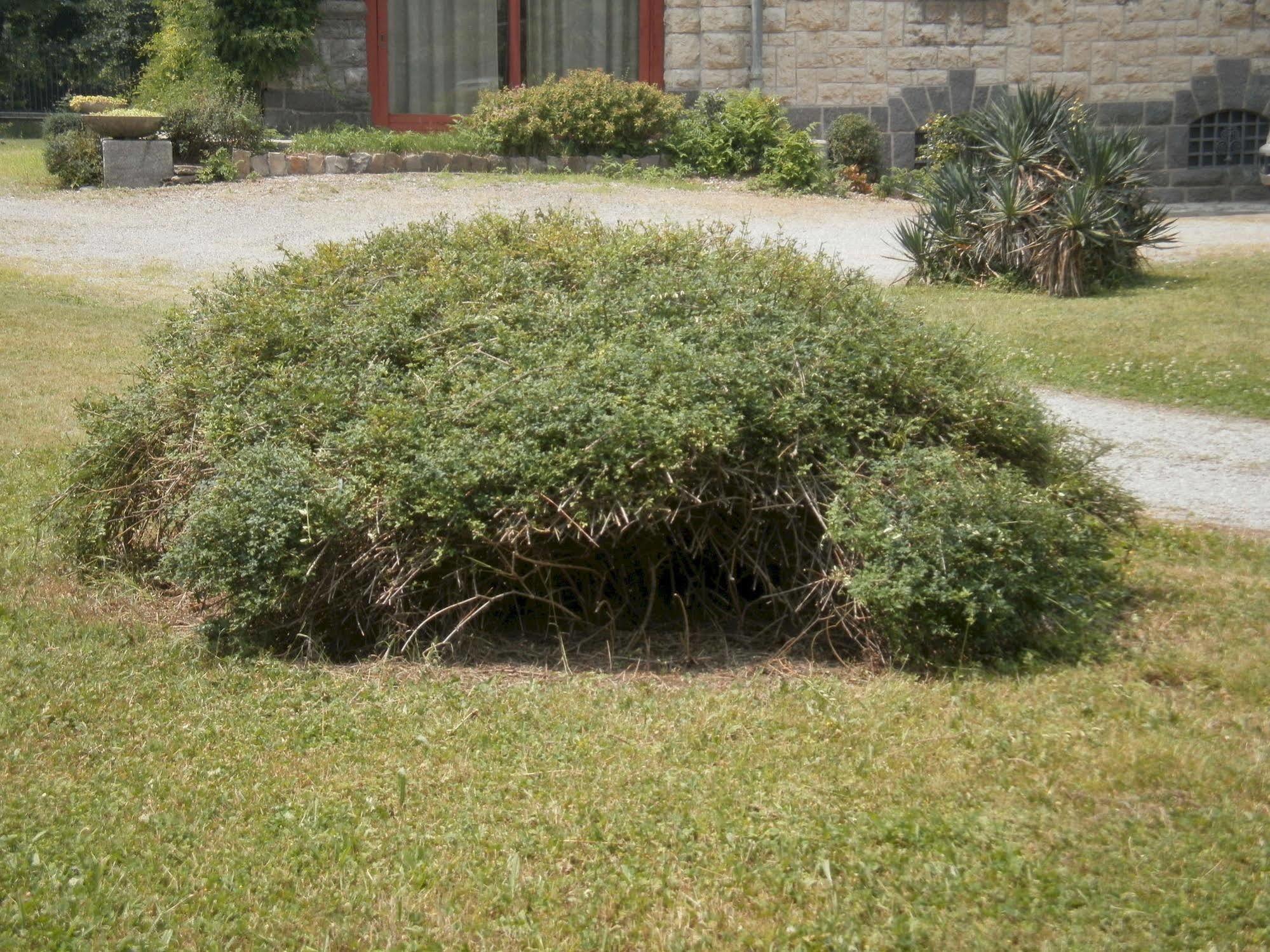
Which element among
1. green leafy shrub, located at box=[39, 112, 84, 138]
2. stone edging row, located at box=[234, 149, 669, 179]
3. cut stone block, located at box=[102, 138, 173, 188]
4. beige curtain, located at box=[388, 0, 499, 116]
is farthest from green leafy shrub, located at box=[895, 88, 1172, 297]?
green leafy shrub, located at box=[39, 112, 84, 138]

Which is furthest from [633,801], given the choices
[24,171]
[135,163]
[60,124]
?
[60,124]

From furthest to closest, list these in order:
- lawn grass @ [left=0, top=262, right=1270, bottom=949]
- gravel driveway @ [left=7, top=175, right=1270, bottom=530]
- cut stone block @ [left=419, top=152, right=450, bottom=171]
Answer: cut stone block @ [left=419, top=152, right=450, bottom=171] < gravel driveway @ [left=7, top=175, right=1270, bottom=530] < lawn grass @ [left=0, top=262, right=1270, bottom=949]

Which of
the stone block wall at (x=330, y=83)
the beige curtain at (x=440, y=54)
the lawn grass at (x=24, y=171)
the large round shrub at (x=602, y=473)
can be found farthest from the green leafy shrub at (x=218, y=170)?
the large round shrub at (x=602, y=473)

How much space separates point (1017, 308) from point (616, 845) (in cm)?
853

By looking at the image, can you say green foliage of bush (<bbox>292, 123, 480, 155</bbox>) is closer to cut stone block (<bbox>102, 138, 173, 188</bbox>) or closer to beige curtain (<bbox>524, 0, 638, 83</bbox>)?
cut stone block (<bbox>102, 138, 173, 188</bbox>)

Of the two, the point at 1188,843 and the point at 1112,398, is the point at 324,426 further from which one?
the point at 1112,398

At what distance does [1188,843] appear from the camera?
3.41m

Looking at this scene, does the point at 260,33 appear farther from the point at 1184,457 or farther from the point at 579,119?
the point at 1184,457

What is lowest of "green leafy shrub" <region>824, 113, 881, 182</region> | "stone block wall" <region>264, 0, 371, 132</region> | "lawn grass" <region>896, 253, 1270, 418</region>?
"lawn grass" <region>896, 253, 1270, 418</region>

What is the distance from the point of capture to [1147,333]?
1007 cm

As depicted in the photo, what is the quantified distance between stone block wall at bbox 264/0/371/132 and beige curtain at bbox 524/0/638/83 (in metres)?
2.31

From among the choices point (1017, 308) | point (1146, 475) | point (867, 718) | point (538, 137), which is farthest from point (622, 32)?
point (867, 718)

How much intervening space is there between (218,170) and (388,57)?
12.9 feet

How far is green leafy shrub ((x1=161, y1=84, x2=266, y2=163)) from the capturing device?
53.7 ft
